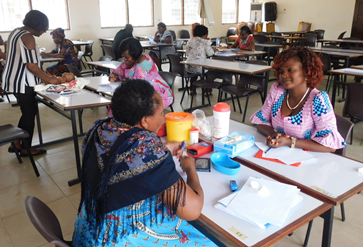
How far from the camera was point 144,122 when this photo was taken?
1161 mm

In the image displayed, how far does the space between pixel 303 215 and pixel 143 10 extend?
385 inches

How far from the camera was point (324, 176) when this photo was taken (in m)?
1.31

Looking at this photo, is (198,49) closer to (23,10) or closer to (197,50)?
(197,50)

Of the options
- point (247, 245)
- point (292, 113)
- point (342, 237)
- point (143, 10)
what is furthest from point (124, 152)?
point (143, 10)

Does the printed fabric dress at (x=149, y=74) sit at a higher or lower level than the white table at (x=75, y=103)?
higher

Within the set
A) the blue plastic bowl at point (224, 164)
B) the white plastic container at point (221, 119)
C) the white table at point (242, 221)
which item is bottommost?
the white table at point (242, 221)

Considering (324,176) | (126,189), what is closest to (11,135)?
(126,189)

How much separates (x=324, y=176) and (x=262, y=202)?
394mm

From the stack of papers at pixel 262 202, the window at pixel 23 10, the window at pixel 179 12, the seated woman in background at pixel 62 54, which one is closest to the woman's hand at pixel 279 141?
the stack of papers at pixel 262 202

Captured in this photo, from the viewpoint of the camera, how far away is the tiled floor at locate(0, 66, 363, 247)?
1970mm

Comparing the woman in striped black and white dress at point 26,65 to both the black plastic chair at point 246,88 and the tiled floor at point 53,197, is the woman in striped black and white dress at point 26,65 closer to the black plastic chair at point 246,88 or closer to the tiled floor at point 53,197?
the tiled floor at point 53,197

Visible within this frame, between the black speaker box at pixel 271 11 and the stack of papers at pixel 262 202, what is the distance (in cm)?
1208

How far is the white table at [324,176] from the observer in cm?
117

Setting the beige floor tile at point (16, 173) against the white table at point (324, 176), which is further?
the beige floor tile at point (16, 173)
